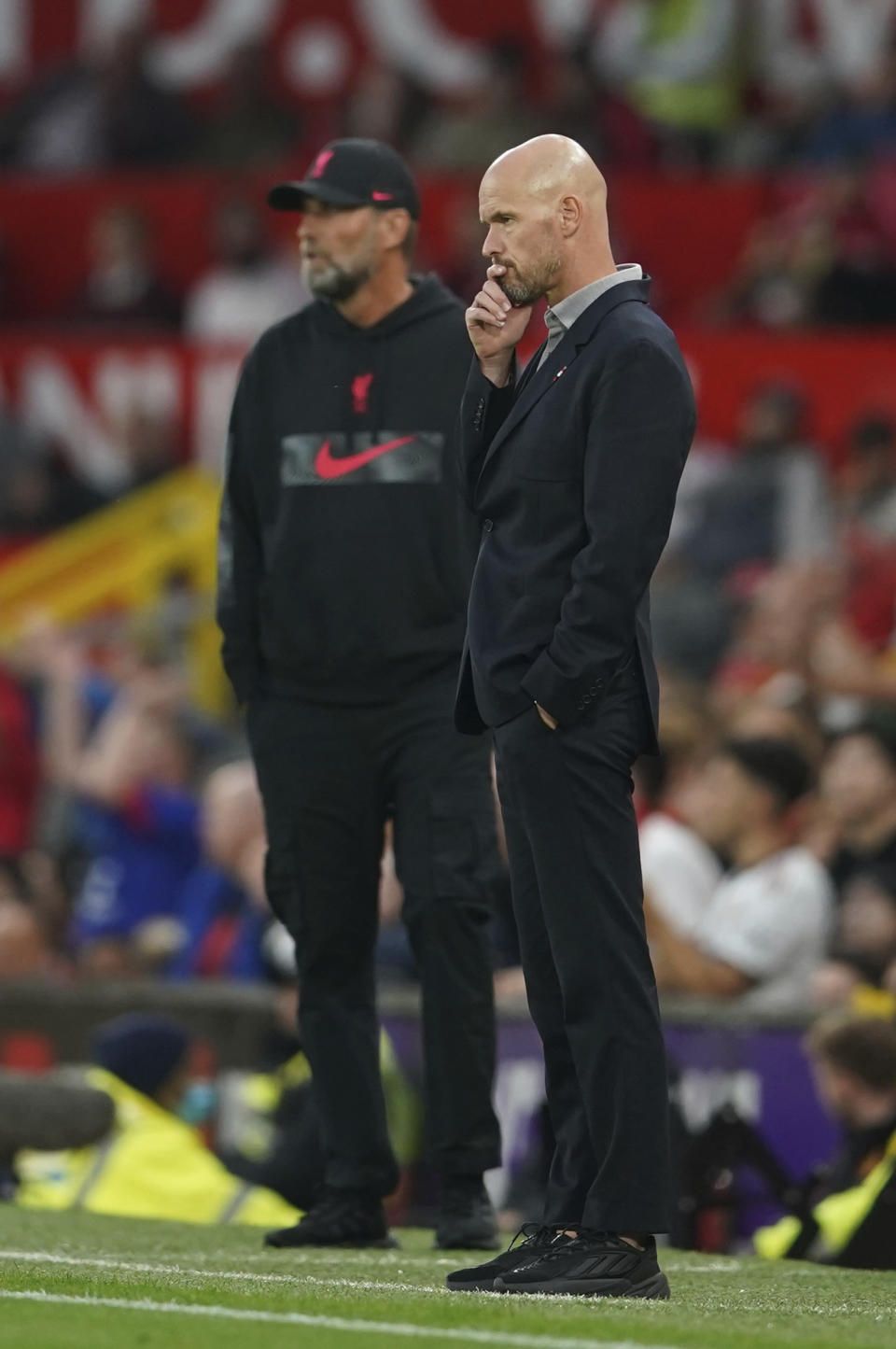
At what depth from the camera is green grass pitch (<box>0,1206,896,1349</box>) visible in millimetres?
4465

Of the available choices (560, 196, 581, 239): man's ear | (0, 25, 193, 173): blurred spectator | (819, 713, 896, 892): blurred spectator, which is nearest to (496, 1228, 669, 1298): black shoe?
(560, 196, 581, 239): man's ear

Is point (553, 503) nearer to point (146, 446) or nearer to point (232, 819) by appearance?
point (232, 819)

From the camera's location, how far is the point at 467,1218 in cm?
629

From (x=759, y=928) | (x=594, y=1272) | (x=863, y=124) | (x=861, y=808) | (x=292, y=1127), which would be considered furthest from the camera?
(x=863, y=124)

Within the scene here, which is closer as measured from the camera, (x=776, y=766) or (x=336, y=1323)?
(x=336, y=1323)

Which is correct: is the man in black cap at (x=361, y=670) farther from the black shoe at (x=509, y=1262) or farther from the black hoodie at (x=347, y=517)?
the black shoe at (x=509, y=1262)

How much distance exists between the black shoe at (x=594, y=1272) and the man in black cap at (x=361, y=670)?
1.12 meters

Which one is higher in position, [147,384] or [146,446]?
[147,384]

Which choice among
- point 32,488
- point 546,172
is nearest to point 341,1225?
point 546,172

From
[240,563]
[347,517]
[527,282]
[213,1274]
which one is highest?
[527,282]

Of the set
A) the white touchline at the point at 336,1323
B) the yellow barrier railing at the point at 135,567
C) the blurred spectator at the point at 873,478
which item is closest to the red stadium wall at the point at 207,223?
the yellow barrier railing at the point at 135,567

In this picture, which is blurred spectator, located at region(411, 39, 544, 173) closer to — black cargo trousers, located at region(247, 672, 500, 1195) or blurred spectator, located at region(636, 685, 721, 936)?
blurred spectator, located at region(636, 685, 721, 936)

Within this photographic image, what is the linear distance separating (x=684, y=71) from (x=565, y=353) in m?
13.1

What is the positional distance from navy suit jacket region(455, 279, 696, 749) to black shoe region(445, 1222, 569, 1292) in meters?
0.95
